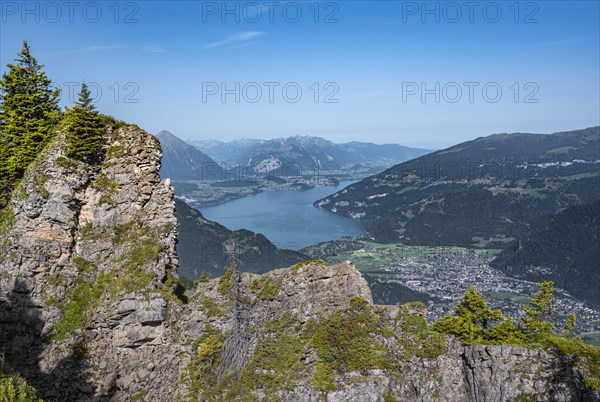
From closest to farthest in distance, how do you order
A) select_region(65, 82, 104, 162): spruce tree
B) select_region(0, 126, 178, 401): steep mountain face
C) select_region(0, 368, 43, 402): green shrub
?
select_region(0, 368, 43, 402): green shrub → select_region(0, 126, 178, 401): steep mountain face → select_region(65, 82, 104, 162): spruce tree

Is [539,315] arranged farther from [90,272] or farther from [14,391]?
[90,272]

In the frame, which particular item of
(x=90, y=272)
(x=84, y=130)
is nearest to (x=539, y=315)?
(x=90, y=272)

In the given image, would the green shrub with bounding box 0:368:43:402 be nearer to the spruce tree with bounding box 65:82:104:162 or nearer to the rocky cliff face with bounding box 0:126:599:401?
the rocky cliff face with bounding box 0:126:599:401

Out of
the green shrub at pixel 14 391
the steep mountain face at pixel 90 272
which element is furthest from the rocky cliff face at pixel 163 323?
the green shrub at pixel 14 391

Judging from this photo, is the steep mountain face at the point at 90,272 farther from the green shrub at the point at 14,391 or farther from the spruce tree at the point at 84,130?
the green shrub at the point at 14,391

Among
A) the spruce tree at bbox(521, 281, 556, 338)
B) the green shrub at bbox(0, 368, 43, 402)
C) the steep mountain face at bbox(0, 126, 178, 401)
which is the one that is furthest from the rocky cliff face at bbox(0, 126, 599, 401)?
the green shrub at bbox(0, 368, 43, 402)

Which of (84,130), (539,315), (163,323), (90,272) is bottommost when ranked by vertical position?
(539,315)
